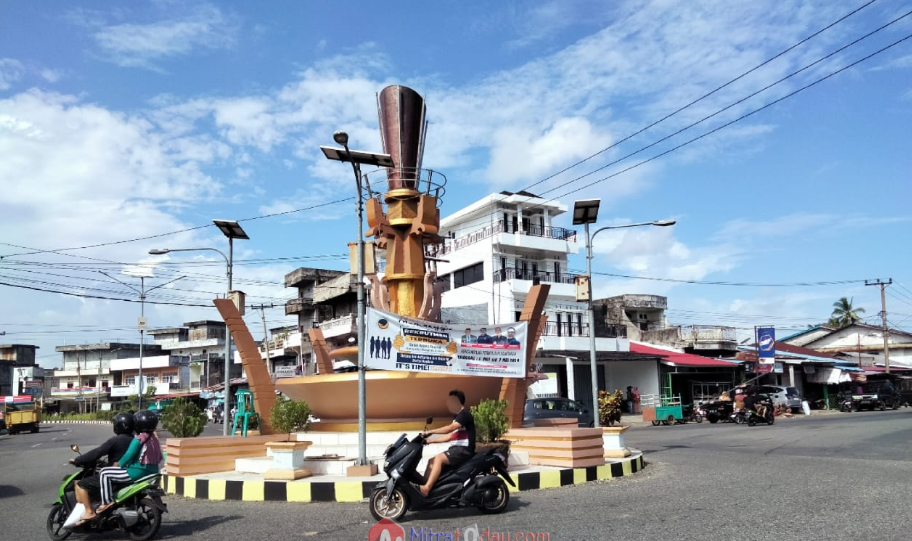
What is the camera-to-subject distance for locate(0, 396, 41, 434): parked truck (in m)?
42.4

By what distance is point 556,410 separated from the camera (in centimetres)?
2342

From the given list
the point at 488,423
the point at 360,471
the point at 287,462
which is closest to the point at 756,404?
the point at 488,423

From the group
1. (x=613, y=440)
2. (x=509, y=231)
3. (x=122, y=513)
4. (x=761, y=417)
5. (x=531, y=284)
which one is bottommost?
(x=761, y=417)

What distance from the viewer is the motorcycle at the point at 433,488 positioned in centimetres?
786

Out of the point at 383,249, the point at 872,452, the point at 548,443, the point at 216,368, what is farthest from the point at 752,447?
the point at 216,368

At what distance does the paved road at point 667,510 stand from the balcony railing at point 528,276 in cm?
2466

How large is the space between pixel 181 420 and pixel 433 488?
7.25 m

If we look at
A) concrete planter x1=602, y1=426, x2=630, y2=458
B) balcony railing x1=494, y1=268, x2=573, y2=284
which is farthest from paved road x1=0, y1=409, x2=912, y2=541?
balcony railing x1=494, y1=268, x2=573, y2=284

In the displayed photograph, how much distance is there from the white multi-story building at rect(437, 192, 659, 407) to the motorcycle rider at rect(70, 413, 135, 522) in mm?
27972

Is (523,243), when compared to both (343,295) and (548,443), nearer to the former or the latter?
(343,295)

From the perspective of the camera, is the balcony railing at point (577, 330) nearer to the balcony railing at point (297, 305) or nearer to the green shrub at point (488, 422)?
the balcony railing at point (297, 305)

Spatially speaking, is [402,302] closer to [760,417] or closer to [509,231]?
[760,417]

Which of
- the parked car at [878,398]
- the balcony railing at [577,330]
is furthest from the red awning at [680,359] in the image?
the parked car at [878,398]

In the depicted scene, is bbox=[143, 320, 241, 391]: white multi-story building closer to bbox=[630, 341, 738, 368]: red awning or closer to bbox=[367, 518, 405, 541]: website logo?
bbox=[630, 341, 738, 368]: red awning
